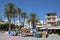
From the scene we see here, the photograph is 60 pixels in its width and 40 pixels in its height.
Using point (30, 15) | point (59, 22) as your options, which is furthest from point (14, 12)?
point (59, 22)

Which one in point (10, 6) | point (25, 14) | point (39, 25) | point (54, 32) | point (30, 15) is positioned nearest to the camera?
point (54, 32)

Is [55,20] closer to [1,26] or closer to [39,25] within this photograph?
[39,25]

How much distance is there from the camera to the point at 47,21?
9238 cm

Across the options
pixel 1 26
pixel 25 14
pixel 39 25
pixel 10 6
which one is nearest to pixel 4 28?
pixel 1 26

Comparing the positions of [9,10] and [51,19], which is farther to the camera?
[51,19]

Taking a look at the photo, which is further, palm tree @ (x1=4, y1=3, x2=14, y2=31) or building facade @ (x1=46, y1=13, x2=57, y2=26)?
building facade @ (x1=46, y1=13, x2=57, y2=26)

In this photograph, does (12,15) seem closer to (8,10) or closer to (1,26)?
(8,10)

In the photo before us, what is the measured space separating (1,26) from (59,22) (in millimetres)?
25736

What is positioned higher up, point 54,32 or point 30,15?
point 30,15

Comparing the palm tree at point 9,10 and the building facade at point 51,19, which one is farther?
the building facade at point 51,19

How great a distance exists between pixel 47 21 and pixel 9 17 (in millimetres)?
25141

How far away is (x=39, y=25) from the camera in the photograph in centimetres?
10262

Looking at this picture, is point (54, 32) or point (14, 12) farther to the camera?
point (14, 12)

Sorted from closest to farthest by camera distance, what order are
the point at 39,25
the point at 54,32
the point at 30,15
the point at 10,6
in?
the point at 54,32 → the point at 10,6 → the point at 30,15 → the point at 39,25
